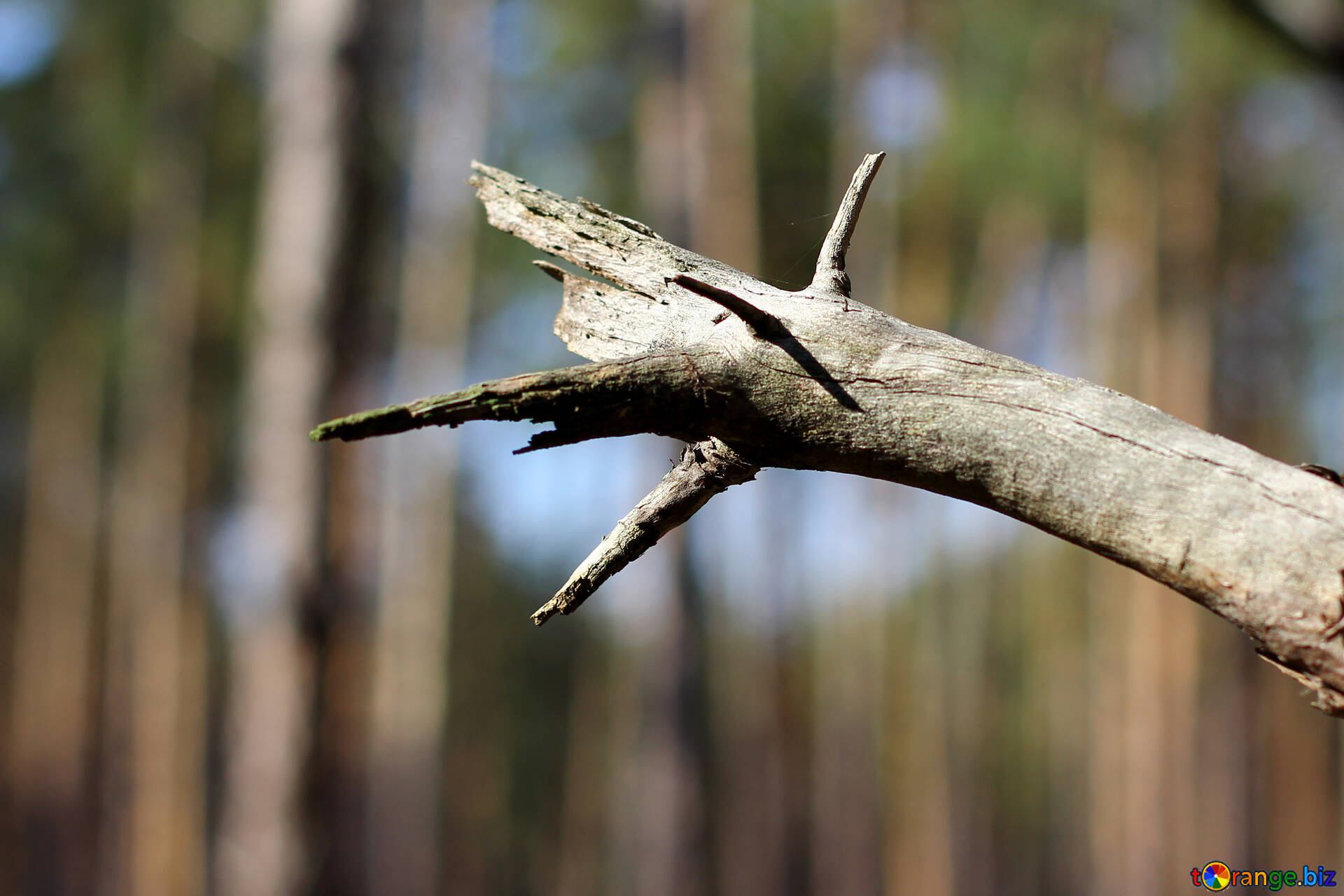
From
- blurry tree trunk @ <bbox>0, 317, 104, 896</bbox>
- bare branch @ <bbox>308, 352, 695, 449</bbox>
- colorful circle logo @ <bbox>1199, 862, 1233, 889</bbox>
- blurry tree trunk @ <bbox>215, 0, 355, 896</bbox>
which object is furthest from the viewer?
blurry tree trunk @ <bbox>0, 317, 104, 896</bbox>

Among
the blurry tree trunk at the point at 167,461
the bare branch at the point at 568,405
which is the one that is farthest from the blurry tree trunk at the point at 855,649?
the bare branch at the point at 568,405

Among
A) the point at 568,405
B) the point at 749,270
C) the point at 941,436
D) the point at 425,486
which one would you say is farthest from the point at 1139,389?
the point at 568,405

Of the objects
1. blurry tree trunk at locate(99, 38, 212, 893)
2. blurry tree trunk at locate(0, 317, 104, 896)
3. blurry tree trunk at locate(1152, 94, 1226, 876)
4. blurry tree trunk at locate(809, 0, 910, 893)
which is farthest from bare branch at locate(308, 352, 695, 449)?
blurry tree trunk at locate(0, 317, 104, 896)

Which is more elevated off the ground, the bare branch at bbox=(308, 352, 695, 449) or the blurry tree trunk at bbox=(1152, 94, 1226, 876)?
the blurry tree trunk at bbox=(1152, 94, 1226, 876)

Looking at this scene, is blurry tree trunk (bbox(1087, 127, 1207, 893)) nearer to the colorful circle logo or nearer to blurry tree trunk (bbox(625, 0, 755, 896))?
blurry tree trunk (bbox(625, 0, 755, 896))

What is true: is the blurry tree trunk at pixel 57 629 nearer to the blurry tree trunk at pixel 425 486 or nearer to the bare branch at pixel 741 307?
the blurry tree trunk at pixel 425 486

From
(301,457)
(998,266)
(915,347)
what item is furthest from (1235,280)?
(915,347)

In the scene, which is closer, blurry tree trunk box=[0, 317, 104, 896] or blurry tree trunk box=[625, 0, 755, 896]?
blurry tree trunk box=[625, 0, 755, 896]

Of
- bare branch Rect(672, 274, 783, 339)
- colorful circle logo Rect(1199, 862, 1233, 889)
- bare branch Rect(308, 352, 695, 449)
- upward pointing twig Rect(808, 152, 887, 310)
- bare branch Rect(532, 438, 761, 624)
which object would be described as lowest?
colorful circle logo Rect(1199, 862, 1233, 889)
